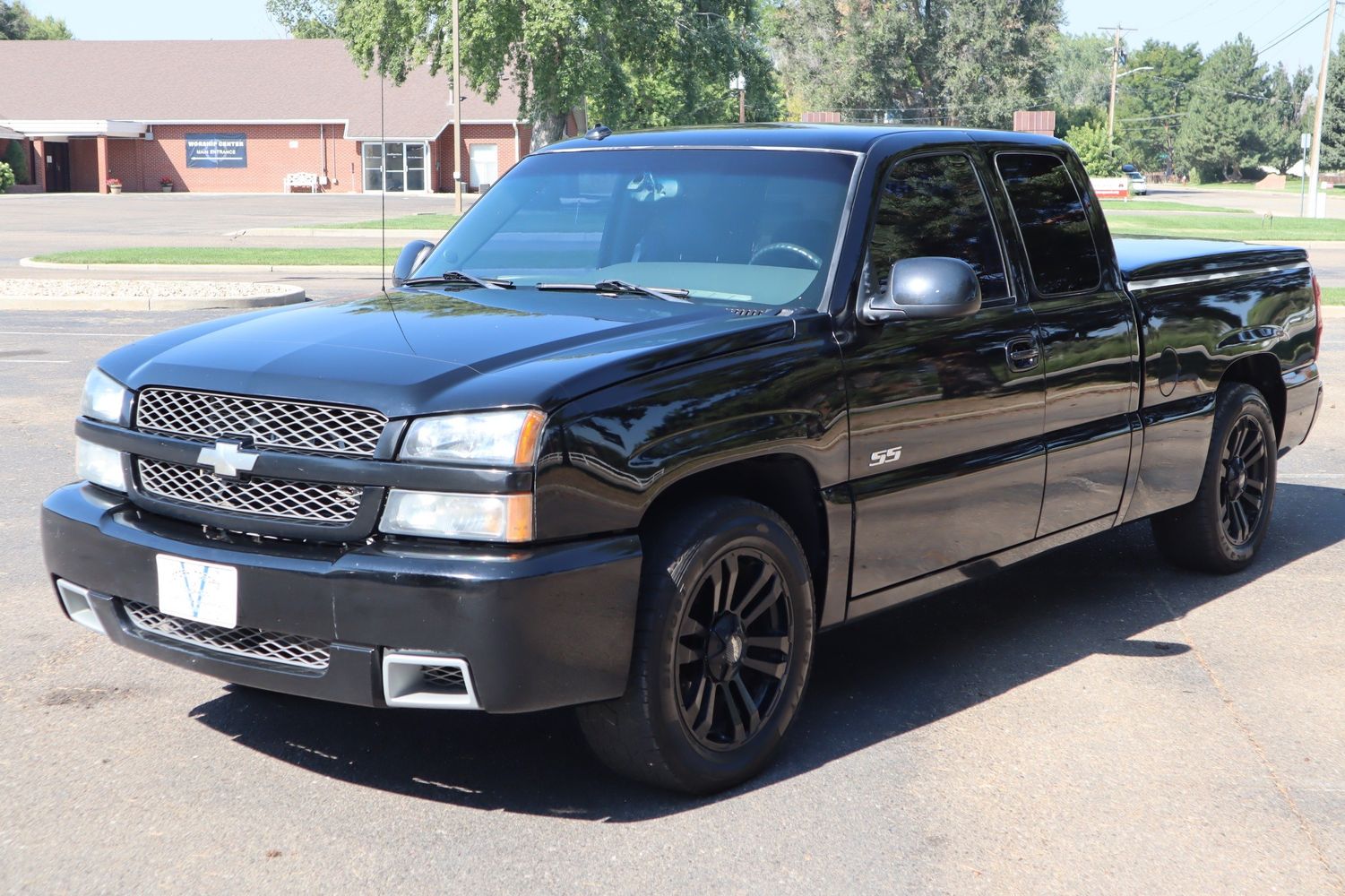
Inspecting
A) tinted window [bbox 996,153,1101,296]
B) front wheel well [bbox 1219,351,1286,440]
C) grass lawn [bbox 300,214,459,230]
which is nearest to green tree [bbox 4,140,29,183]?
grass lawn [bbox 300,214,459,230]

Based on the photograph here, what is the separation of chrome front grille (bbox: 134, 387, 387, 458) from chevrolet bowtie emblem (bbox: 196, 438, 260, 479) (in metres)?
0.03

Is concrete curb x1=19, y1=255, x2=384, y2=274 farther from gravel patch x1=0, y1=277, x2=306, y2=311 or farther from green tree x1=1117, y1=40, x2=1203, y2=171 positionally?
green tree x1=1117, y1=40, x2=1203, y2=171

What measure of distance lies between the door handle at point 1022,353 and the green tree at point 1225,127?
116m

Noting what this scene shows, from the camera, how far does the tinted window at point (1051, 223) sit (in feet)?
17.9

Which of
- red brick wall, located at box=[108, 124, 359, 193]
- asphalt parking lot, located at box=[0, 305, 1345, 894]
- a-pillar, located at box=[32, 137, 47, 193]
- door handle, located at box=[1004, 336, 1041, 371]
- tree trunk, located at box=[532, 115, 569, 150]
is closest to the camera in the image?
asphalt parking lot, located at box=[0, 305, 1345, 894]

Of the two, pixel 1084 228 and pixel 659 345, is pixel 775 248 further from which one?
pixel 1084 228

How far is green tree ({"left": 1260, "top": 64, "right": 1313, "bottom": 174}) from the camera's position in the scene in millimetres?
118312

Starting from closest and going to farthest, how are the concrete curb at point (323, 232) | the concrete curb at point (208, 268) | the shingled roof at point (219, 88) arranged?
the concrete curb at point (208, 268) < the concrete curb at point (323, 232) < the shingled roof at point (219, 88)

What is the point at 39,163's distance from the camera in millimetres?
68000

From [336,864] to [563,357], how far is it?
1.37 meters

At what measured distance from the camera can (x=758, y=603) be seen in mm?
4215

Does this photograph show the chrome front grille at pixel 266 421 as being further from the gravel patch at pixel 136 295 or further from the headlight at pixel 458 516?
the gravel patch at pixel 136 295

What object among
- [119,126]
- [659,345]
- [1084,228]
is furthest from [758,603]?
[119,126]

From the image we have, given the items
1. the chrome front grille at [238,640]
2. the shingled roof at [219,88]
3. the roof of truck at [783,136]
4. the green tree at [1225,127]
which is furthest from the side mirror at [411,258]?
the green tree at [1225,127]
